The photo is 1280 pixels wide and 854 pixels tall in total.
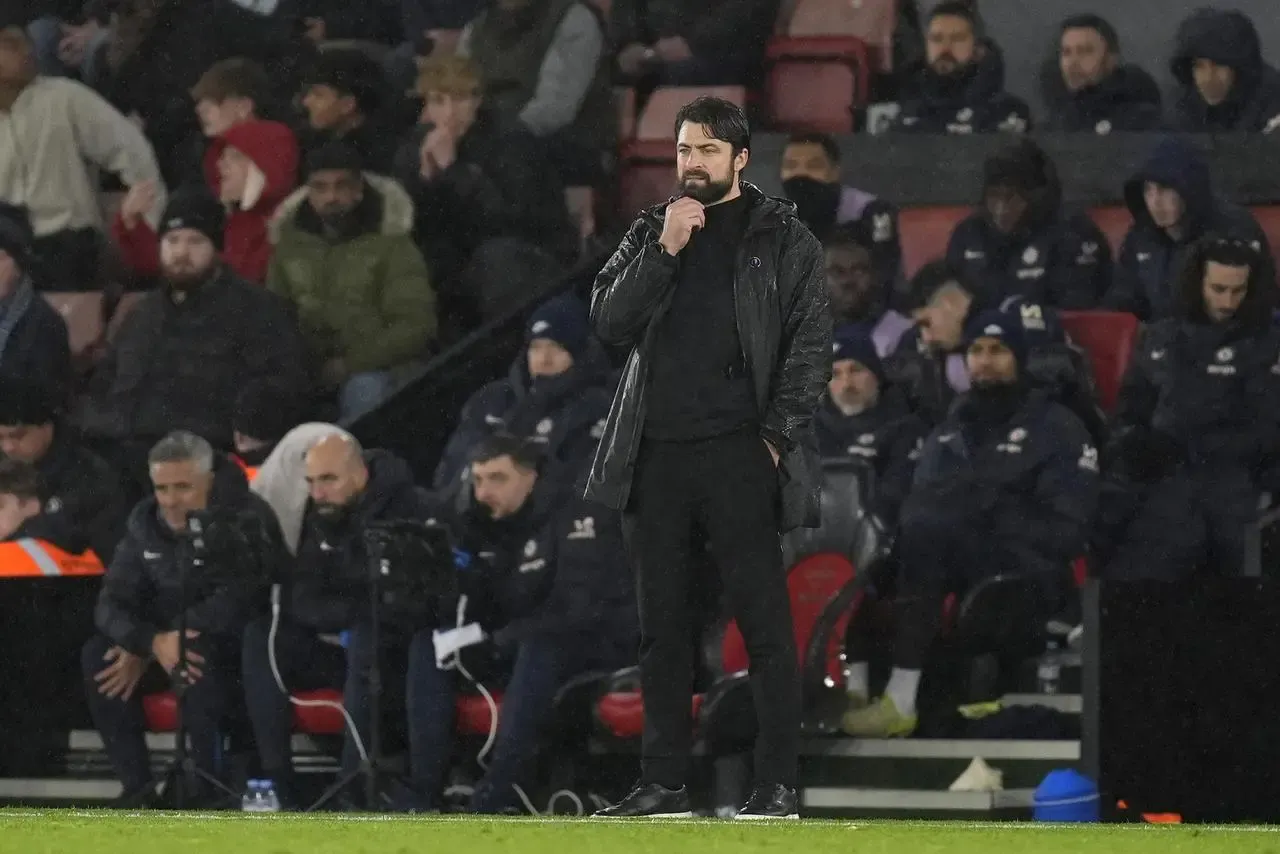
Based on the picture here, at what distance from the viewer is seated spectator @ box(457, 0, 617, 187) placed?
11.2 m

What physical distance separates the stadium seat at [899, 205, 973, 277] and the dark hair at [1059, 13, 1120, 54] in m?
0.91

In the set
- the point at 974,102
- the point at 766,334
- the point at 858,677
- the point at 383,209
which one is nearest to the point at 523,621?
the point at 858,677

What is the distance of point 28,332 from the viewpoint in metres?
11.0

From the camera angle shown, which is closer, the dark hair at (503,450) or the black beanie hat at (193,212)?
the dark hair at (503,450)

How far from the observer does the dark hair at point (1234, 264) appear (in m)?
9.21

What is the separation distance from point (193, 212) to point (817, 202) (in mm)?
2677

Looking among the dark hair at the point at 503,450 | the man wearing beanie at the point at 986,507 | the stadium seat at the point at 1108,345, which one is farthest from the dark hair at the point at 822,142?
the dark hair at the point at 503,450

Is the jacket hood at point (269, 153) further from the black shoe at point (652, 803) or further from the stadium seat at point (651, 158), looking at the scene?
the black shoe at point (652, 803)

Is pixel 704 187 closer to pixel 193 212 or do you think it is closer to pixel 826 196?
pixel 826 196

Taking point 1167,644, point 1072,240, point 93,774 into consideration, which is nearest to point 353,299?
point 93,774

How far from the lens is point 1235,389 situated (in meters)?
9.11

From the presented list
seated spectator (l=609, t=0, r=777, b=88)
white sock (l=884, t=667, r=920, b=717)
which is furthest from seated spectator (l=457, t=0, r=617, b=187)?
white sock (l=884, t=667, r=920, b=717)

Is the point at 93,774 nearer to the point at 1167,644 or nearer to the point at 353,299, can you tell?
the point at 353,299

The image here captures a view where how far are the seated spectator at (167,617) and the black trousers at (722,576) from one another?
12.3ft
